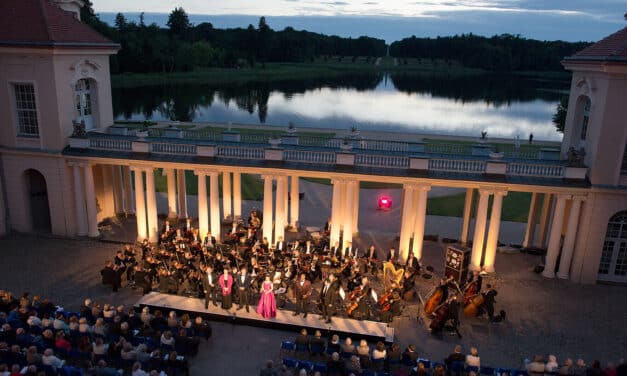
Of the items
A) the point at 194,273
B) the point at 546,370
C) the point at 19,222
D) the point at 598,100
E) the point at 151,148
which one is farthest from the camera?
the point at 19,222

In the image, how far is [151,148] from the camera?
84.7 ft

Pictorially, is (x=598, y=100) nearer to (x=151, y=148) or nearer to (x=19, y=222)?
(x=151, y=148)

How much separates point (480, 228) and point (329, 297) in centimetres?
893

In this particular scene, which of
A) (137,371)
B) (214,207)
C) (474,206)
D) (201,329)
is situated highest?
(214,207)

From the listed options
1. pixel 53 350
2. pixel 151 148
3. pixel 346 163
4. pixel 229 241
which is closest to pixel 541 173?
pixel 346 163

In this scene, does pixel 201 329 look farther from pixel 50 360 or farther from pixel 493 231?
pixel 493 231

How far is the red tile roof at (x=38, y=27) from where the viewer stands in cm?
2469

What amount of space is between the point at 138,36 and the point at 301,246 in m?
117

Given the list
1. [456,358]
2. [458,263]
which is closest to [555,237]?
[458,263]

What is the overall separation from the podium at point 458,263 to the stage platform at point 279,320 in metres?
4.38

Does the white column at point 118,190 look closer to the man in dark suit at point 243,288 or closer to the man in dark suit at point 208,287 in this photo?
the man in dark suit at point 208,287

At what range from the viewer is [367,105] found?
4594 inches

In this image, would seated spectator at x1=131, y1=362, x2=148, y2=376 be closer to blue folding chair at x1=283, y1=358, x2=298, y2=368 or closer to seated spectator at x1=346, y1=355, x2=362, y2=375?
blue folding chair at x1=283, y1=358, x2=298, y2=368

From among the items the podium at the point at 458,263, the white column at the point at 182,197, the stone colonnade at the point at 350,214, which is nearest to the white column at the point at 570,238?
the stone colonnade at the point at 350,214
